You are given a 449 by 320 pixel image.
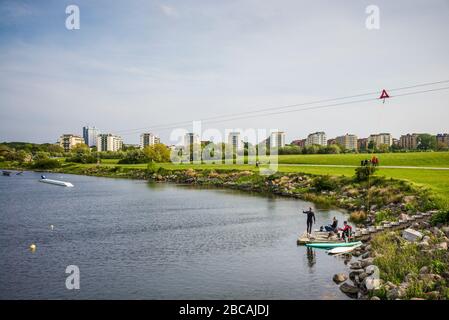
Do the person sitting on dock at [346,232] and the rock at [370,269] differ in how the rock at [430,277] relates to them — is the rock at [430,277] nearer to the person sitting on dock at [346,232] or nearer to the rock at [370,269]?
the rock at [370,269]

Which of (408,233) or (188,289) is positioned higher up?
(408,233)

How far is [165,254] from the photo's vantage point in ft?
119

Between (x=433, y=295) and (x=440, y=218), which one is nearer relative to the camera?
(x=433, y=295)

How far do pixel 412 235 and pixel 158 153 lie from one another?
164 meters

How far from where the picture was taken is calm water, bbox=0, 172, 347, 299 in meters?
27.2

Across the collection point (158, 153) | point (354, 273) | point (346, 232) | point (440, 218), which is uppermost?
point (158, 153)

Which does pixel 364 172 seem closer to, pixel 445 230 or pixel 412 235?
pixel 445 230

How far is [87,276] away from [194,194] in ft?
183

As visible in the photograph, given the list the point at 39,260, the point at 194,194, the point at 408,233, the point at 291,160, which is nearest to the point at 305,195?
the point at 194,194

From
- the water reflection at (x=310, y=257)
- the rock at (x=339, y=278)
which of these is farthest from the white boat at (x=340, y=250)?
the rock at (x=339, y=278)

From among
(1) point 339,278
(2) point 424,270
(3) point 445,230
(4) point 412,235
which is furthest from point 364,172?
(2) point 424,270

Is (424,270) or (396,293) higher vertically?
(424,270)

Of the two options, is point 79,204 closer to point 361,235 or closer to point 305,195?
point 305,195
